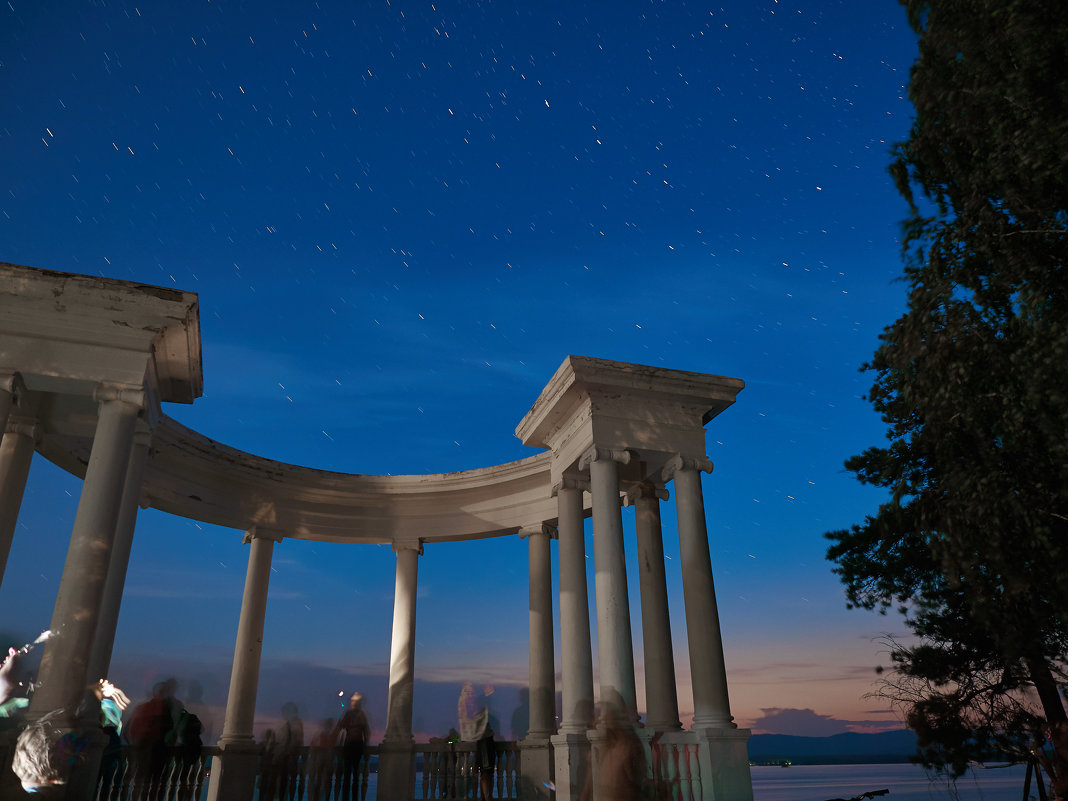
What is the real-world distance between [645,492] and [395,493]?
1614 centimetres

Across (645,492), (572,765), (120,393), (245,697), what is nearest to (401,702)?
(245,697)

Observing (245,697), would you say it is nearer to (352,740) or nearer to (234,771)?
(234,771)

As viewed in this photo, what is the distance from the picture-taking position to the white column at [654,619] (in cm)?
2855

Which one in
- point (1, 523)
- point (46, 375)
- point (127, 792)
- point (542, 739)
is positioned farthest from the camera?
point (542, 739)

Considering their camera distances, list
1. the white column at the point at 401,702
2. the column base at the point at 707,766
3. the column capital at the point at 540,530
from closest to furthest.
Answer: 1. the column base at the point at 707,766
2. the white column at the point at 401,702
3. the column capital at the point at 540,530

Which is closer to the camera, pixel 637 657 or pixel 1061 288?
pixel 1061 288

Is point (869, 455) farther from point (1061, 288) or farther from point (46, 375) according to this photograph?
point (46, 375)

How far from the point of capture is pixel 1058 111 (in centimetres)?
1562

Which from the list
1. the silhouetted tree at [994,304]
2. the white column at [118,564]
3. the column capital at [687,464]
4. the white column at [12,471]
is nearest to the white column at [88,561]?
the white column at [118,564]

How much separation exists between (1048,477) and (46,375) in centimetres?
2903

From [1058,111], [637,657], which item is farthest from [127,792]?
[637,657]

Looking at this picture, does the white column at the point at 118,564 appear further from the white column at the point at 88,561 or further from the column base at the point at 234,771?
the column base at the point at 234,771

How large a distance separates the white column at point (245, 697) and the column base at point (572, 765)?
17.8 m

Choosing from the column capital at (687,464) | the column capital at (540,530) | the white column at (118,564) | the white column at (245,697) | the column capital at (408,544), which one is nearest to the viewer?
the white column at (118,564)
